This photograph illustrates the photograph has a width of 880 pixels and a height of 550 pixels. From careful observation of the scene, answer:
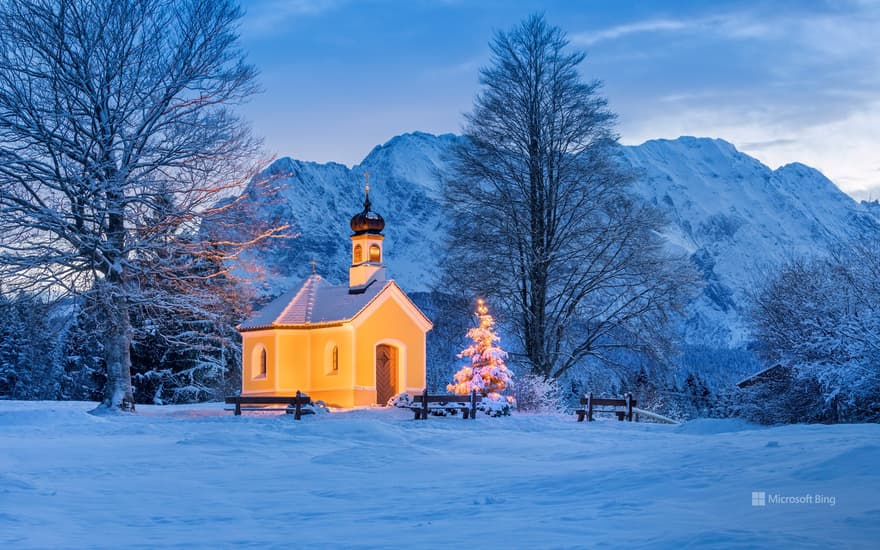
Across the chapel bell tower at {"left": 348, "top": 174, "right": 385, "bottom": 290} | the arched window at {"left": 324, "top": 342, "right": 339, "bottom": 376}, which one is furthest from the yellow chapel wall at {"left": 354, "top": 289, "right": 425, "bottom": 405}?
the chapel bell tower at {"left": 348, "top": 174, "right": 385, "bottom": 290}

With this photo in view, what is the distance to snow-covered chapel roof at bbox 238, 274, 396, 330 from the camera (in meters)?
32.5

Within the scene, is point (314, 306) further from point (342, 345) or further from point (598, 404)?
point (598, 404)


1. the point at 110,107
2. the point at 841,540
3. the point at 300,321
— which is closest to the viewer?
the point at 841,540

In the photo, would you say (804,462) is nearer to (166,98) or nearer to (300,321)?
(166,98)

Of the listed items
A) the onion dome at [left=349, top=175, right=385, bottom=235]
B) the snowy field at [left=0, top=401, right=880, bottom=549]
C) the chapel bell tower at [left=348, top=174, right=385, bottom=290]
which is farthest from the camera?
the onion dome at [left=349, top=175, right=385, bottom=235]

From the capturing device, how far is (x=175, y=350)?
4216cm

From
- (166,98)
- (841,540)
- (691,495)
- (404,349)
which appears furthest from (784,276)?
(841,540)

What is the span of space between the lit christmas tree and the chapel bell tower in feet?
18.7

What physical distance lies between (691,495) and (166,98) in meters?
20.7

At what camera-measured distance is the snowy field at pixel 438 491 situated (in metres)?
8.27

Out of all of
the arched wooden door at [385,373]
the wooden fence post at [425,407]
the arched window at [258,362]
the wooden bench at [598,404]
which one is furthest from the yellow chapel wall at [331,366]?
the wooden bench at [598,404]

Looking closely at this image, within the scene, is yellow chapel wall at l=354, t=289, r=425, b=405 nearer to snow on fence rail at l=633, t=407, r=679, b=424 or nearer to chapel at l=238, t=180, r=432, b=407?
chapel at l=238, t=180, r=432, b=407

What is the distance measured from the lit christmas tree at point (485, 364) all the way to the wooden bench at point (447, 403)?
8.20 ft

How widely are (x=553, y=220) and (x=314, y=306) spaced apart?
935 cm
